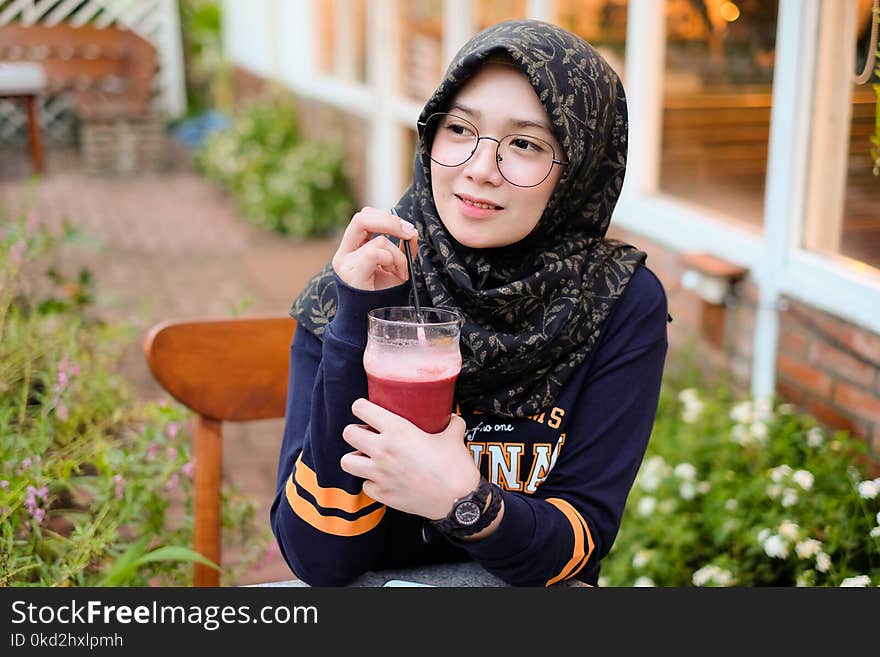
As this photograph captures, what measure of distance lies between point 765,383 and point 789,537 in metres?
0.83

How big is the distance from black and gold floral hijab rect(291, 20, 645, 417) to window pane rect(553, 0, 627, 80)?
320 cm

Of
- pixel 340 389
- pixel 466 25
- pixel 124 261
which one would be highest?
pixel 466 25

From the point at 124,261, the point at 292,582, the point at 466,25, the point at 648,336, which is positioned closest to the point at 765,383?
the point at 648,336

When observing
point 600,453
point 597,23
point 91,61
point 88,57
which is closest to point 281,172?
point 597,23

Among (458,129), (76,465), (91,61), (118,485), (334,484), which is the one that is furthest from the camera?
Result: (91,61)

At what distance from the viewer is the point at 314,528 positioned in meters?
1.43

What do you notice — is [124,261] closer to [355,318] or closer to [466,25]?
[466,25]

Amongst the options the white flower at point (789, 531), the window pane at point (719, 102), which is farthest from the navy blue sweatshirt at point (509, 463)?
the window pane at point (719, 102)

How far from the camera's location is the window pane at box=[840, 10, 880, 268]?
8.72 feet

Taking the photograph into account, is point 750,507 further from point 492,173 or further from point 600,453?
point 492,173

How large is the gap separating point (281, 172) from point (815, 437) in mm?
5763

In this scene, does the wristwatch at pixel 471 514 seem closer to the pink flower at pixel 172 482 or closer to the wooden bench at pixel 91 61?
the pink flower at pixel 172 482

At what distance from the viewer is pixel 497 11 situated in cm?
532

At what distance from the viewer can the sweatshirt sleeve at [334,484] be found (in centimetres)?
138
